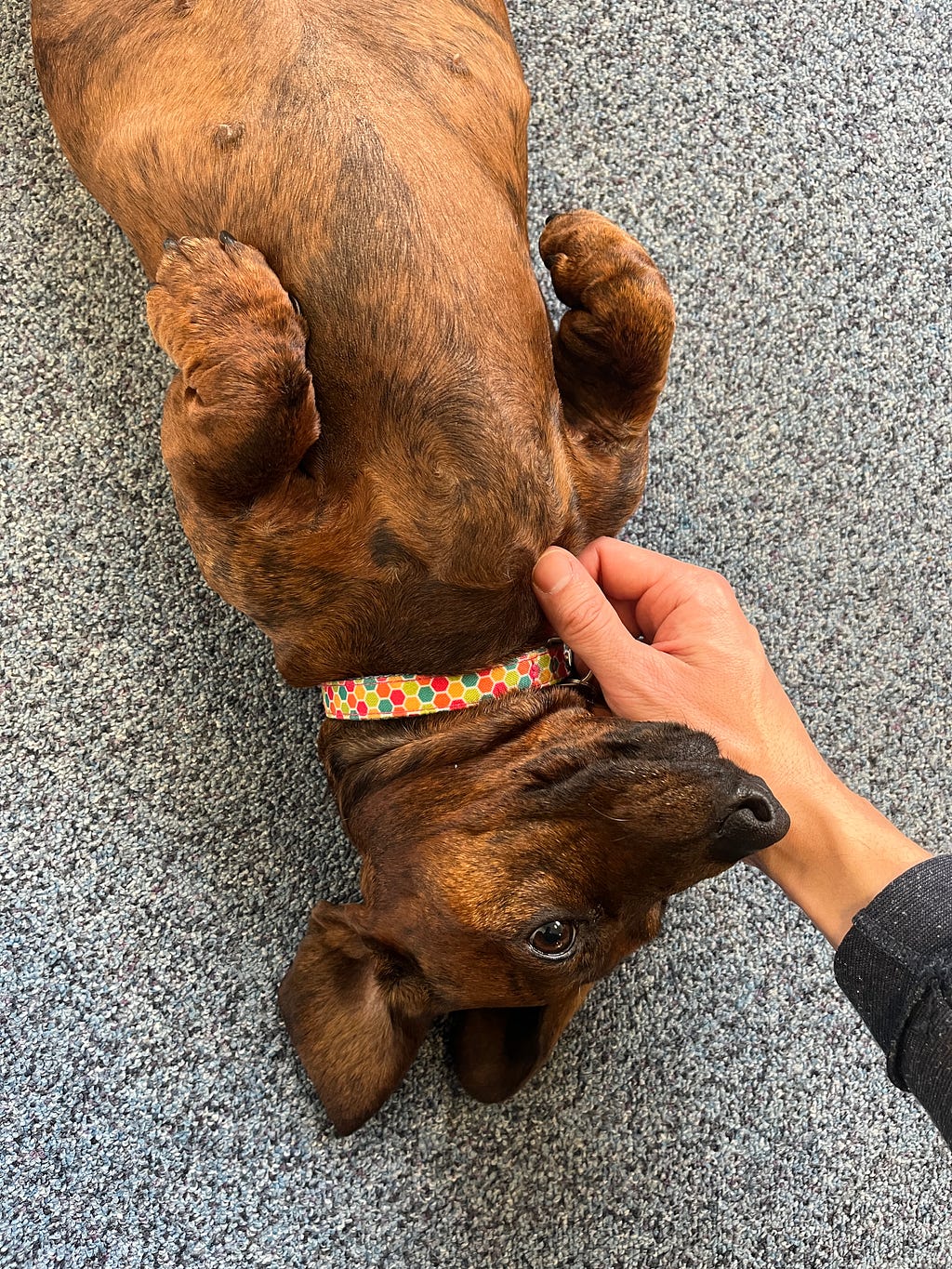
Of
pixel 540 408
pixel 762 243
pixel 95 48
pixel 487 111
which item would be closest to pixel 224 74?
pixel 95 48

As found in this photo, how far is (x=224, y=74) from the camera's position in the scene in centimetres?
161

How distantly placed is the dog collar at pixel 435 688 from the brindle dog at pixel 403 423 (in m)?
0.03

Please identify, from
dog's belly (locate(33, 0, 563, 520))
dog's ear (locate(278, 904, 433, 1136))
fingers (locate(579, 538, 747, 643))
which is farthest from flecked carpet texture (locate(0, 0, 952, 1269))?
dog's belly (locate(33, 0, 563, 520))

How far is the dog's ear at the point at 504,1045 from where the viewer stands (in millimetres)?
1921

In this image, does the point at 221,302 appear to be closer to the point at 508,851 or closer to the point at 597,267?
the point at 597,267

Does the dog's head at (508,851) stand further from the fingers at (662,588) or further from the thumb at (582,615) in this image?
the fingers at (662,588)

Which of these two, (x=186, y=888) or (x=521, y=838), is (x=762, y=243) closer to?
(x=521, y=838)

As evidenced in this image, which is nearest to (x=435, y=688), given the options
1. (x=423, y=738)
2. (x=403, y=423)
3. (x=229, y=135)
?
(x=423, y=738)

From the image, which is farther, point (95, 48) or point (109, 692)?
point (109, 692)

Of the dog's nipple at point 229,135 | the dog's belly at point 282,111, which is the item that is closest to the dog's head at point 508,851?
the dog's belly at point 282,111

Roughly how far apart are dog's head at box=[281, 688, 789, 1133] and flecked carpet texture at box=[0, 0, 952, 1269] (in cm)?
48

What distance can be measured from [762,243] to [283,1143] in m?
2.39

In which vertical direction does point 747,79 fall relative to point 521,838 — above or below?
above

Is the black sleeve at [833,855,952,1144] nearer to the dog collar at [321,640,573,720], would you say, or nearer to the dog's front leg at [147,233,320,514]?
the dog collar at [321,640,573,720]
